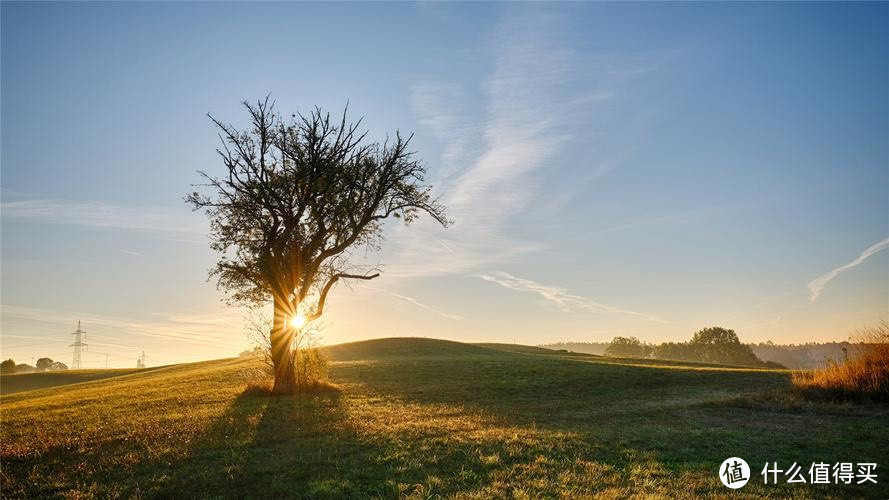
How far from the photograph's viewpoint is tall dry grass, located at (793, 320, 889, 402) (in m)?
20.9

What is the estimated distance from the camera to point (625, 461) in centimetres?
1189

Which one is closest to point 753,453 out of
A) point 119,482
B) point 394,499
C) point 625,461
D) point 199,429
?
point 625,461

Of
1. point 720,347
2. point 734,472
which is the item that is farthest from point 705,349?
point 734,472

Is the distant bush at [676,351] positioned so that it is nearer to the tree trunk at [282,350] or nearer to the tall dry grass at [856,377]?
the tall dry grass at [856,377]

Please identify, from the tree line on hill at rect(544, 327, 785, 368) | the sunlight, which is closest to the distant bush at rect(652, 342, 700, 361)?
the tree line on hill at rect(544, 327, 785, 368)

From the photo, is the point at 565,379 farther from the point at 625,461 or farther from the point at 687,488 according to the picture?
the point at 687,488

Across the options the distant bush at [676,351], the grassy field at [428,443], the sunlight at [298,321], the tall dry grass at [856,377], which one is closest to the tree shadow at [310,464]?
the grassy field at [428,443]

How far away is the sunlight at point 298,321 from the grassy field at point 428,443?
4502mm

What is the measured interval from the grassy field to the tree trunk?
5.14ft

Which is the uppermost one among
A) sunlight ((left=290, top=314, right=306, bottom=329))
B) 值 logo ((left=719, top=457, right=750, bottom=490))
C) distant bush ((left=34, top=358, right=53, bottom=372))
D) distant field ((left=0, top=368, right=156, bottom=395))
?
sunlight ((left=290, top=314, right=306, bottom=329))

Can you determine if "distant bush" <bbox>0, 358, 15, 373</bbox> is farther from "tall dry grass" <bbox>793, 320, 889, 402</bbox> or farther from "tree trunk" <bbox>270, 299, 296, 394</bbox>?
"tall dry grass" <bbox>793, 320, 889, 402</bbox>

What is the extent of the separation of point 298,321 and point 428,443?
1644 centimetres

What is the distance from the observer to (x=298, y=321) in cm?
2802

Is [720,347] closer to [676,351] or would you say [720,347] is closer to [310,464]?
[676,351]
